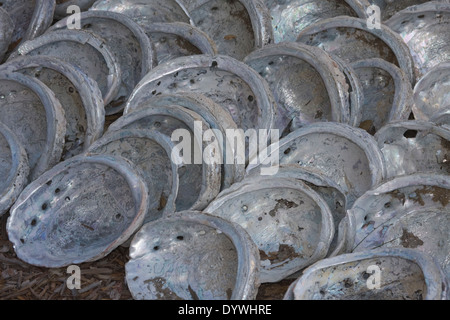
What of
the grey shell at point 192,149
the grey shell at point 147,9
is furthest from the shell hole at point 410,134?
the grey shell at point 147,9

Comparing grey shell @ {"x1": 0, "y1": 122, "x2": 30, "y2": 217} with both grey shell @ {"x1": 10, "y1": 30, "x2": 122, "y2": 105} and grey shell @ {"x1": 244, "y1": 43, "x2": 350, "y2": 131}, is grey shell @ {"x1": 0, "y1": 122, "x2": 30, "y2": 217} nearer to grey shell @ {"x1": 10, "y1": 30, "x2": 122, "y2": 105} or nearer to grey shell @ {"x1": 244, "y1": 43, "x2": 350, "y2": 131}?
grey shell @ {"x1": 10, "y1": 30, "x2": 122, "y2": 105}

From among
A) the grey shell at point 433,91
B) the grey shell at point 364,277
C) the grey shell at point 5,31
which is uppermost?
the grey shell at point 5,31

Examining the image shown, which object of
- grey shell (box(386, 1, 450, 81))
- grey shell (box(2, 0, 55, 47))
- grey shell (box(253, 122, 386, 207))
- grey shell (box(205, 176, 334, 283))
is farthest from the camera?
grey shell (box(2, 0, 55, 47))

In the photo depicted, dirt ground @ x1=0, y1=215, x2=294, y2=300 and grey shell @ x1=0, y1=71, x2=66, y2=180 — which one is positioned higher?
grey shell @ x1=0, y1=71, x2=66, y2=180

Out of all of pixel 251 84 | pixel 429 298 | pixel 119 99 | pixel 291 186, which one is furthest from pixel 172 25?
pixel 429 298

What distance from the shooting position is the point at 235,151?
3.24 metres

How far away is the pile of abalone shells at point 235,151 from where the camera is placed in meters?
2.80

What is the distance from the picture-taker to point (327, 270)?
2.59m

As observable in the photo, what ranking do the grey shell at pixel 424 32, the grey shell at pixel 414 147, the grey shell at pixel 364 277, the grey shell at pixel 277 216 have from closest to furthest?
the grey shell at pixel 364 277
the grey shell at pixel 277 216
the grey shell at pixel 414 147
the grey shell at pixel 424 32

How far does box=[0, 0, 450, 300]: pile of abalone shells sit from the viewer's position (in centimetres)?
280

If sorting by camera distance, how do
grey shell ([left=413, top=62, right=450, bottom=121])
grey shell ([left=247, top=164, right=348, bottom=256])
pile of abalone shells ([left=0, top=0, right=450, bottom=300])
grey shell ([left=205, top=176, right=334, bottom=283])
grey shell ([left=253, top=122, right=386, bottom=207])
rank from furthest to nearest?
grey shell ([left=413, top=62, right=450, bottom=121]), grey shell ([left=253, top=122, right=386, bottom=207]), grey shell ([left=247, top=164, right=348, bottom=256]), grey shell ([left=205, top=176, right=334, bottom=283]), pile of abalone shells ([left=0, top=0, right=450, bottom=300])

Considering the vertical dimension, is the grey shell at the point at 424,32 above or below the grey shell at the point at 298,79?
above

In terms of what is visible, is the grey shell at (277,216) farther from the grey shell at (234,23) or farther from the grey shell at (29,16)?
the grey shell at (29,16)

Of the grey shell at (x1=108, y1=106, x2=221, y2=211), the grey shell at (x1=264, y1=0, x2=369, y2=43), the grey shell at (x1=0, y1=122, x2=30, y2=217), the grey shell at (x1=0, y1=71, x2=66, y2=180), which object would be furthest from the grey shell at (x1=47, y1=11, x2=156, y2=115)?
the grey shell at (x1=264, y1=0, x2=369, y2=43)
